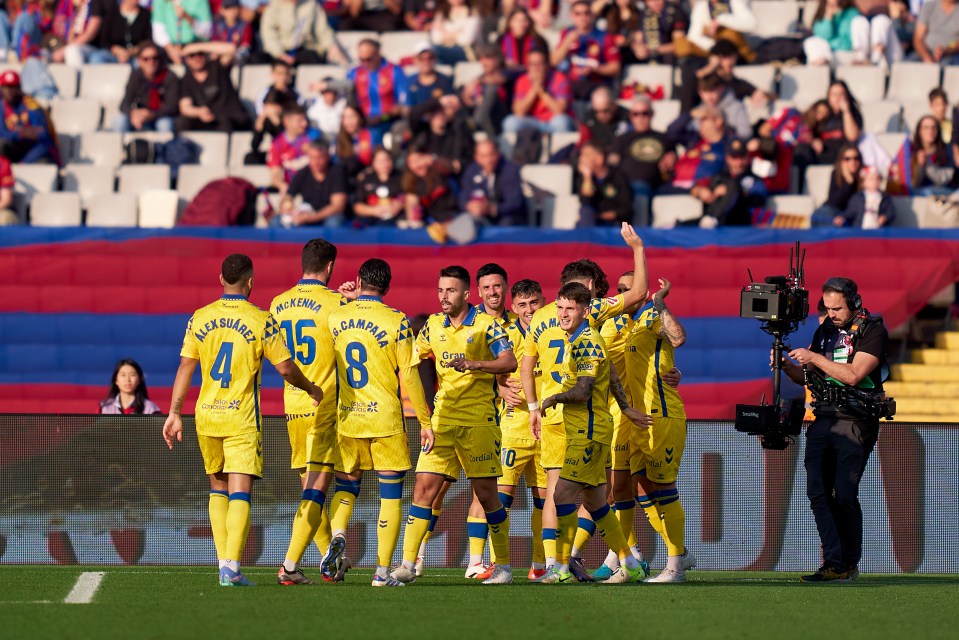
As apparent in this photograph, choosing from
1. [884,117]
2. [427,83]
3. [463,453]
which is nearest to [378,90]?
[427,83]

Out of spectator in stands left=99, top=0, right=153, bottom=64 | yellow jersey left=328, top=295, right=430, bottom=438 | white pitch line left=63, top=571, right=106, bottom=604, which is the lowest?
white pitch line left=63, top=571, right=106, bottom=604

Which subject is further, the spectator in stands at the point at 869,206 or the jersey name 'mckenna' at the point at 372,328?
the spectator in stands at the point at 869,206

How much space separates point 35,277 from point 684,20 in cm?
824

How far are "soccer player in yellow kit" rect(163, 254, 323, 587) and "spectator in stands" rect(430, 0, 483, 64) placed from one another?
1037cm

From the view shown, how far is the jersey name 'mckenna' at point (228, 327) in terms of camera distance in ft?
33.2

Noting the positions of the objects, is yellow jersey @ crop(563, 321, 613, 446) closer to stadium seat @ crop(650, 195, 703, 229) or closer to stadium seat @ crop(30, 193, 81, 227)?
stadium seat @ crop(650, 195, 703, 229)

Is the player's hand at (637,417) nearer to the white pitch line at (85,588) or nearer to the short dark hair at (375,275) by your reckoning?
the short dark hair at (375,275)

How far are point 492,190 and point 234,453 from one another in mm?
7888

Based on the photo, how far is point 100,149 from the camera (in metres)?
19.4

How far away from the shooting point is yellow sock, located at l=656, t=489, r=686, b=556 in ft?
36.7

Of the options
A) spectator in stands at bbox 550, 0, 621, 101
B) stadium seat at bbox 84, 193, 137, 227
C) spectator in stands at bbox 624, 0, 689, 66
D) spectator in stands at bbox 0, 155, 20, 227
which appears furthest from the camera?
spectator in stands at bbox 624, 0, 689, 66

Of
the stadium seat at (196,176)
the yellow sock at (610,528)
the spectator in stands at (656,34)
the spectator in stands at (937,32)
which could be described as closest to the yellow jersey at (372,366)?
the yellow sock at (610,528)

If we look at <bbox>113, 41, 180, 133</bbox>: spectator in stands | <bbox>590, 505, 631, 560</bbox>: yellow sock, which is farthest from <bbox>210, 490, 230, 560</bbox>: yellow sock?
<bbox>113, 41, 180, 133</bbox>: spectator in stands

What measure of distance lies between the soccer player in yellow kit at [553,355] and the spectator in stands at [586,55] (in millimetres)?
8727
